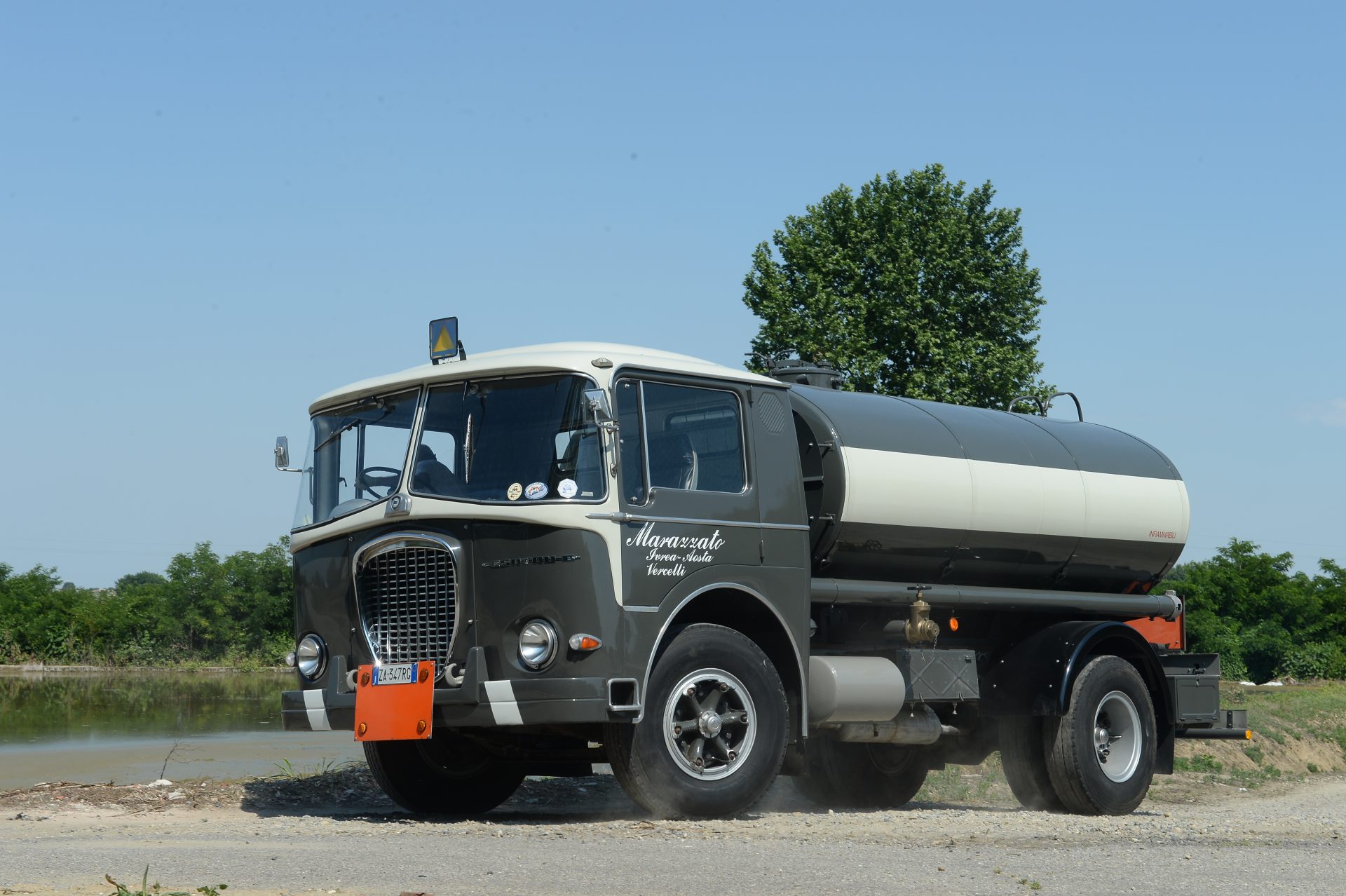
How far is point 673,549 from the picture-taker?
10.1 m

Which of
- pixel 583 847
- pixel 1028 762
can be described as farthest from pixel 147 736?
pixel 583 847

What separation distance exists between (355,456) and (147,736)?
45.1ft

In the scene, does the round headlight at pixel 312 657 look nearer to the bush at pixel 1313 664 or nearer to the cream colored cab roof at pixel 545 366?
the cream colored cab roof at pixel 545 366

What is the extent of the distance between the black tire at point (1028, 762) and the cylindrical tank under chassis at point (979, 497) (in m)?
1.18

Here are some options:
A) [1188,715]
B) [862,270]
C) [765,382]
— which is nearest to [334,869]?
[765,382]

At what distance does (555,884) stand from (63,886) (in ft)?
6.83

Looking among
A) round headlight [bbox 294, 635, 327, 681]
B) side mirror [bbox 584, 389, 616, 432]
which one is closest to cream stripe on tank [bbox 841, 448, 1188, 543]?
side mirror [bbox 584, 389, 616, 432]

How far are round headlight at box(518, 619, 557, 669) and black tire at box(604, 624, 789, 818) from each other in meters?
0.63

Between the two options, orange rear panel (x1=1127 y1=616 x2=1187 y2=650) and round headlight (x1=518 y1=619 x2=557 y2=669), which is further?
orange rear panel (x1=1127 y1=616 x2=1187 y2=650)

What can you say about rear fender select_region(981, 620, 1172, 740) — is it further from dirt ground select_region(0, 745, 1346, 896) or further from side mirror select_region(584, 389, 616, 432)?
side mirror select_region(584, 389, 616, 432)

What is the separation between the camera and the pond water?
16938 mm

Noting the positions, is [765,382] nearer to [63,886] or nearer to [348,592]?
[348,592]

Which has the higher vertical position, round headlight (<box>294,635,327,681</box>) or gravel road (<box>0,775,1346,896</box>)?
round headlight (<box>294,635,327,681</box>)

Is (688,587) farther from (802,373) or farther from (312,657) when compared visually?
(802,373)
